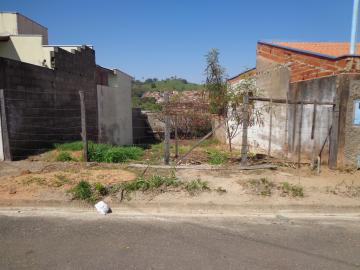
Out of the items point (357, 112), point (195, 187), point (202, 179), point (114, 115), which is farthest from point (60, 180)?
point (114, 115)

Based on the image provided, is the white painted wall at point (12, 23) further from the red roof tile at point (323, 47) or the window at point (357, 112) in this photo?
the window at point (357, 112)

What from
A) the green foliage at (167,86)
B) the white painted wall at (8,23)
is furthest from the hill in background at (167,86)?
the white painted wall at (8,23)

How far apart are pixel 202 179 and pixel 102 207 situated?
7.35 ft

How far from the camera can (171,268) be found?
321 centimetres

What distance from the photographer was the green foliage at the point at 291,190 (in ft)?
18.3

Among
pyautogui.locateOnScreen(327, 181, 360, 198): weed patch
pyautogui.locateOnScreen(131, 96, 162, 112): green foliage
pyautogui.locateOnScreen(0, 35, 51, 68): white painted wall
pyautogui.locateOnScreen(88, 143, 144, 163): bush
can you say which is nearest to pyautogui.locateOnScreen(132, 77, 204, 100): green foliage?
pyautogui.locateOnScreen(131, 96, 162, 112): green foliage

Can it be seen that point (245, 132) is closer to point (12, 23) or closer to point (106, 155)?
point (106, 155)

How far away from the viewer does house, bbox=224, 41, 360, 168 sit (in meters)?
7.01

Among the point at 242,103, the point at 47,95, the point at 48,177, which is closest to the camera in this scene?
the point at 48,177

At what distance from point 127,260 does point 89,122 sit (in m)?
9.75

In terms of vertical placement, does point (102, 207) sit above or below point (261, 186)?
below

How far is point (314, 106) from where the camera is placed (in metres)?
7.19

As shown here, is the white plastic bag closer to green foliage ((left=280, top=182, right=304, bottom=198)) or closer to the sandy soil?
the sandy soil

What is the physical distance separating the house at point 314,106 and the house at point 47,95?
676cm
